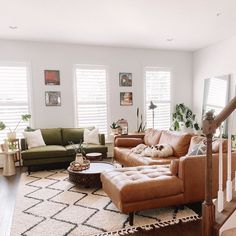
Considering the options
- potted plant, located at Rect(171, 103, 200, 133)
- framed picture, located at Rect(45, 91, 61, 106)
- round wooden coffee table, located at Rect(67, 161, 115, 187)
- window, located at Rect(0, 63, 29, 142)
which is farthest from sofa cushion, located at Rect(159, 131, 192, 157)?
window, located at Rect(0, 63, 29, 142)

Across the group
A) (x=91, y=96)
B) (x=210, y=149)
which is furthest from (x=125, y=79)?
(x=210, y=149)

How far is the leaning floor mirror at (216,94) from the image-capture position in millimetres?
5254

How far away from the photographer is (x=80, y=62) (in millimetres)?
5664

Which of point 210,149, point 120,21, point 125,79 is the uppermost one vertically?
point 120,21

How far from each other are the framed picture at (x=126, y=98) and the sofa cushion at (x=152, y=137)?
4.43 feet

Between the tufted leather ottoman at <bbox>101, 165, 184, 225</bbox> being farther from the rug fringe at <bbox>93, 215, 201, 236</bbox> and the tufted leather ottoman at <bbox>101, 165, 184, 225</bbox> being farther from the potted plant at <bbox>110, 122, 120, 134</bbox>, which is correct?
the potted plant at <bbox>110, 122, 120, 134</bbox>

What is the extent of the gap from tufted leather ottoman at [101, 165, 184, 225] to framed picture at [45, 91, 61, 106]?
10.5 ft

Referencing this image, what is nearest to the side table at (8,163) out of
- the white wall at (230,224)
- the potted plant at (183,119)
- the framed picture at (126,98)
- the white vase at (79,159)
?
the white vase at (79,159)

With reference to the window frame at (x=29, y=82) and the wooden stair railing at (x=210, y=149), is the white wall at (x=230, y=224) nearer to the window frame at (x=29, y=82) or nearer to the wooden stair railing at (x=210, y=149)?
the wooden stair railing at (x=210, y=149)

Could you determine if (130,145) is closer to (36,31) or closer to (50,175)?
(50,175)

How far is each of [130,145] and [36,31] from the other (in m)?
2.92

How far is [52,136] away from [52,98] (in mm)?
911

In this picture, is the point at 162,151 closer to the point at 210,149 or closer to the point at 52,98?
the point at 210,149

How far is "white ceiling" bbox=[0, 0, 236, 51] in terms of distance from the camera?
11.2 ft
